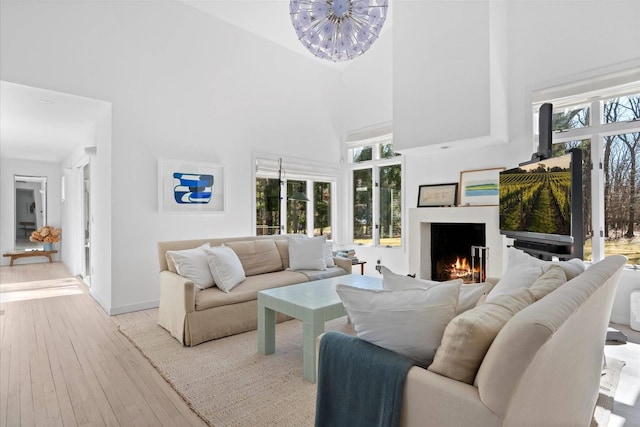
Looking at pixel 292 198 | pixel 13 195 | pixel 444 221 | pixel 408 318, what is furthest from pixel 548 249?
pixel 13 195

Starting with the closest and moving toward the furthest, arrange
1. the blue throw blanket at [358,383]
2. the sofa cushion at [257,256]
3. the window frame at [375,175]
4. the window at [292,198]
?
the blue throw blanket at [358,383] < the sofa cushion at [257,256] < the window at [292,198] < the window frame at [375,175]

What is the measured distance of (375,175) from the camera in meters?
6.16

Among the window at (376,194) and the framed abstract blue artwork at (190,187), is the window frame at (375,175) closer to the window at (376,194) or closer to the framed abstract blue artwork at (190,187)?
the window at (376,194)

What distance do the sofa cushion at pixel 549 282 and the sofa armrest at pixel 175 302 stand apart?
254cm

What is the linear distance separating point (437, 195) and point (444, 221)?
1.44ft

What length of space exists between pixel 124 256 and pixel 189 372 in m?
2.09

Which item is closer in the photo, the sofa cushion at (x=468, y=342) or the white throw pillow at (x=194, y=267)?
the sofa cushion at (x=468, y=342)

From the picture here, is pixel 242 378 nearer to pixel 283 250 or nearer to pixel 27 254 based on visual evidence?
pixel 283 250

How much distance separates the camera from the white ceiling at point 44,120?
3.69 metres

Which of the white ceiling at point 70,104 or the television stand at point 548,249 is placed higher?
the white ceiling at point 70,104

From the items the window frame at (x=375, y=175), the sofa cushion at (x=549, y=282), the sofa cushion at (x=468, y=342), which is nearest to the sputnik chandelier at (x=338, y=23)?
the sofa cushion at (x=549, y=282)

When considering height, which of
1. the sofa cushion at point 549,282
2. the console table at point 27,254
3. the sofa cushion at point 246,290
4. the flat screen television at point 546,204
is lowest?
the console table at point 27,254

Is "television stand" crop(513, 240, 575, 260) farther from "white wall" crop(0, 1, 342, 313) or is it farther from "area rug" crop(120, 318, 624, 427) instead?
"white wall" crop(0, 1, 342, 313)

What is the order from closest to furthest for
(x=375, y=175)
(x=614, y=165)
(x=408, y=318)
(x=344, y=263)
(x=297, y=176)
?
(x=408, y=318), (x=614, y=165), (x=344, y=263), (x=297, y=176), (x=375, y=175)
